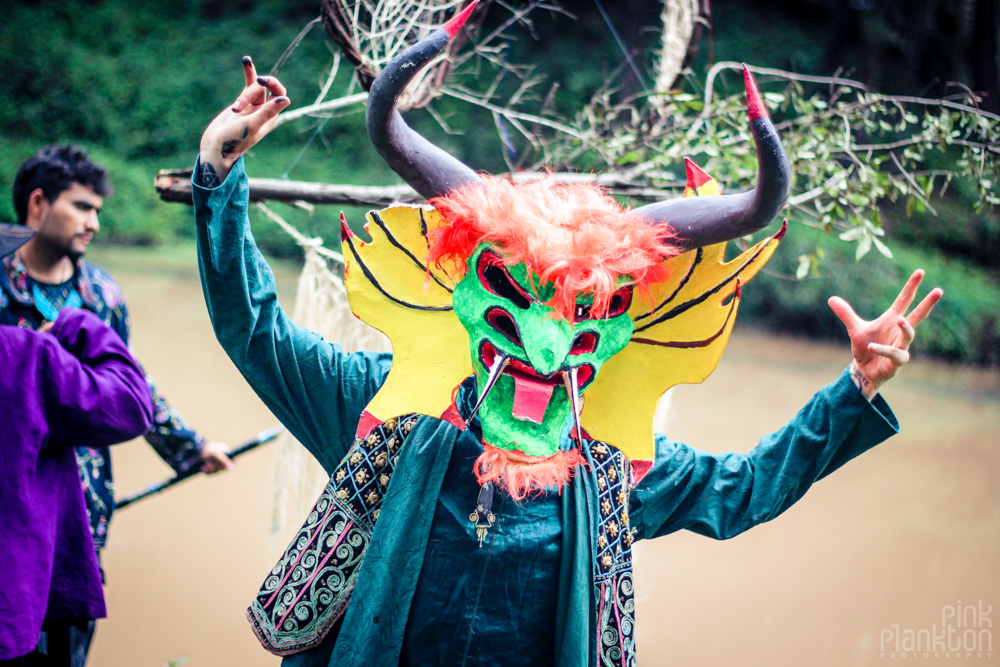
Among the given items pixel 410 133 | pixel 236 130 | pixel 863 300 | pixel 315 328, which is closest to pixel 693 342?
pixel 410 133

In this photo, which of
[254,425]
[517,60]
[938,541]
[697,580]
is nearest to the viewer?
[697,580]

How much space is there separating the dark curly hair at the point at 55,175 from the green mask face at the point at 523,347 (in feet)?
5.11

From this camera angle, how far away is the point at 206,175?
124cm

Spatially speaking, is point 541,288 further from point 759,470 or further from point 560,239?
point 759,470

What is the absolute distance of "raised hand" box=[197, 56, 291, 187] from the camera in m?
1.24

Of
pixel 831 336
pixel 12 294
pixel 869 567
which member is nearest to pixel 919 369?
pixel 831 336

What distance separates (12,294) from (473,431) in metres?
1.43

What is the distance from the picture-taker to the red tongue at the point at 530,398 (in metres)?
1.32

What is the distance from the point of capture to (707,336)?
4.78ft

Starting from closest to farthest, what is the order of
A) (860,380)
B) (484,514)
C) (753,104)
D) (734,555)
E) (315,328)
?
(753,104) → (484,514) → (860,380) → (315,328) → (734,555)

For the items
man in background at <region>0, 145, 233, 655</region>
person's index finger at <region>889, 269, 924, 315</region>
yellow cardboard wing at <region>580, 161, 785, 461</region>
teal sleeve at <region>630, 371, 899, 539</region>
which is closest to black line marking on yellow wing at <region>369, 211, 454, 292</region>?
yellow cardboard wing at <region>580, 161, 785, 461</region>

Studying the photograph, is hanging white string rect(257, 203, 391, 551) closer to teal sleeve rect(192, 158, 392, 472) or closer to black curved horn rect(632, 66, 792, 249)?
teal sleeve rect(192, 158, 392, 472)

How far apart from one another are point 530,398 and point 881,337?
2.32 ft

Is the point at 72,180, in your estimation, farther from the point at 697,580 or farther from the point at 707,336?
the point at 697,580
